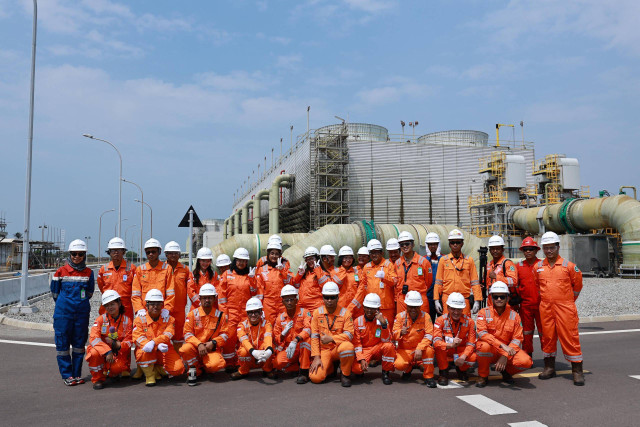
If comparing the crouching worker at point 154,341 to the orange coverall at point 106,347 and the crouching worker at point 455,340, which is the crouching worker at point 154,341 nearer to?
the orange coverall at point 106,347

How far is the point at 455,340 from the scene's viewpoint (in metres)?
5.86

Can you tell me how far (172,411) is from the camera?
4.86 metres

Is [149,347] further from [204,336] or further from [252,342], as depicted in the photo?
[252,342]

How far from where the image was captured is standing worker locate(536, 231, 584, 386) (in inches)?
232

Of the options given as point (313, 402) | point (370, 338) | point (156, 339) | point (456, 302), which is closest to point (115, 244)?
point (156, 339)

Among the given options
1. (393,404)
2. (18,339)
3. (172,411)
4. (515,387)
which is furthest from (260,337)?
(18,339)

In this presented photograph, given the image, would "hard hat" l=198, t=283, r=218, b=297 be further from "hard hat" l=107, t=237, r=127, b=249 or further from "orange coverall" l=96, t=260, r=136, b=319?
"hard hat" l=107, t=237, r=127, b=249

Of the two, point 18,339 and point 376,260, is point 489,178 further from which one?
point 18,339

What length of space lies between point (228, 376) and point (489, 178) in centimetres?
2934

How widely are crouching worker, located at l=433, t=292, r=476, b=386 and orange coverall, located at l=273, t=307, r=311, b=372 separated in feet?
5.58

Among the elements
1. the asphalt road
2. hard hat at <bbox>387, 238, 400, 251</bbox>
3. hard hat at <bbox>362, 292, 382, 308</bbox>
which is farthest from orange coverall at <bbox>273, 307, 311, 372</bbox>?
hard hat at <bbox>387, 238, 400, 251</bbox>

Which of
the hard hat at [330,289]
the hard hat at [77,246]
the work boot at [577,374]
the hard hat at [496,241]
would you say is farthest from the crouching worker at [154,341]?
the work boot at [577,374]

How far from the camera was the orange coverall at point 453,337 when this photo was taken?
5805 millimetres

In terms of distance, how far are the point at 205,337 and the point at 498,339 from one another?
394 cm
